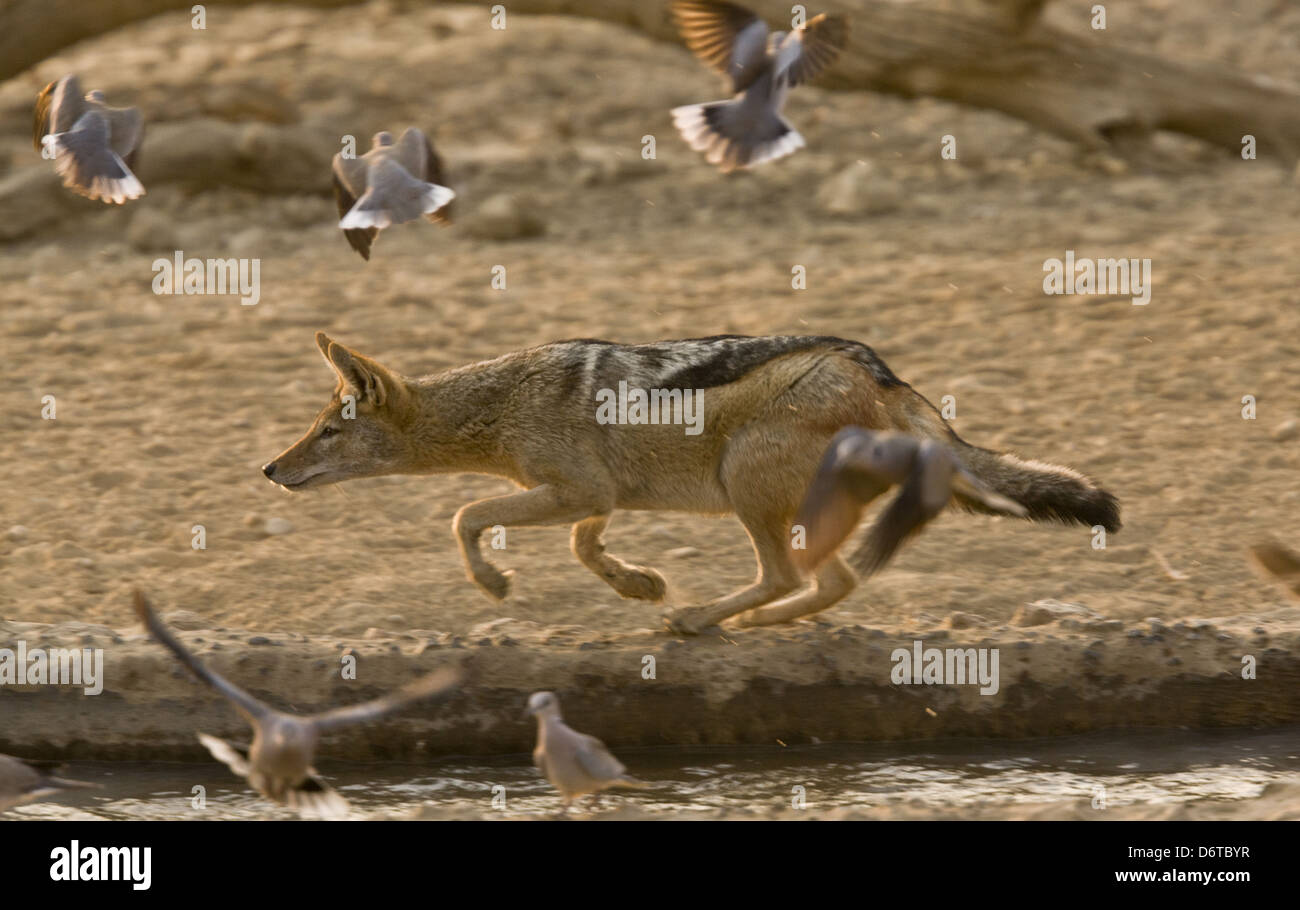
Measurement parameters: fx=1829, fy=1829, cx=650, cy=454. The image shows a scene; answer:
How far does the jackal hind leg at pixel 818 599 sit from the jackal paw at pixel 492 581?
2.95 feet

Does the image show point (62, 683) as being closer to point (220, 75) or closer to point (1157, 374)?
point (1157, 374)

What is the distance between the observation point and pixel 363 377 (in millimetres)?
7180

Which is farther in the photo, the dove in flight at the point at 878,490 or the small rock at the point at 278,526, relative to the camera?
the small rock at the point at 278,526

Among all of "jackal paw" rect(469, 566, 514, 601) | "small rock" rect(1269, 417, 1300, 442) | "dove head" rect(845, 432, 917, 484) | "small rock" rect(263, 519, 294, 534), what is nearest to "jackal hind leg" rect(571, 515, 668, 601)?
"jackal paw" rect(469, 566, 514, 601)

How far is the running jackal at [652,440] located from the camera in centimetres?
664

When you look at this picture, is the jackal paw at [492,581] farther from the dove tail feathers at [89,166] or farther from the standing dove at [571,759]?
the dove tail feathers at [89,166]

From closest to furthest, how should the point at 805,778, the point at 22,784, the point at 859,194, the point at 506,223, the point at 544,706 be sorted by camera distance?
the point at 22,784, the point at 544,706, the point at 805,778, the point at 506,223, the point at 859,194

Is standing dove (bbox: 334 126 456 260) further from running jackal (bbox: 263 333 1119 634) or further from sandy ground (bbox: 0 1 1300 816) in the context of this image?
sandy ground (bbox: 0 1 1300 816)

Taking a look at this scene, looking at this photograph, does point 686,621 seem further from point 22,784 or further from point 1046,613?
point 22,784

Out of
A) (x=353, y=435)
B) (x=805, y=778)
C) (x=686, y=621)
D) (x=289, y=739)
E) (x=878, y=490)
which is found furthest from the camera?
(x=353, y=435)

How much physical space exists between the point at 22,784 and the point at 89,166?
315 cm

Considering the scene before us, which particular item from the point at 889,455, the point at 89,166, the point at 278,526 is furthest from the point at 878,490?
the point at 89,166

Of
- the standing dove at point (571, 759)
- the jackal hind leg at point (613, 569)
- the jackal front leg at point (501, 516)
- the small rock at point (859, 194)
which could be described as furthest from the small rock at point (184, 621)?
the small rock at point (859, 194)
